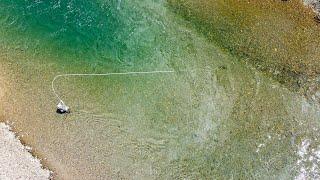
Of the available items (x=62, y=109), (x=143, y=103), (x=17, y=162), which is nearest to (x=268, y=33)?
(x=143, y=103)

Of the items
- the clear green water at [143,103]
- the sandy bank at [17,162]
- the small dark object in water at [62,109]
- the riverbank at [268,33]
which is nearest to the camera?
the sandy bank at [17,162]

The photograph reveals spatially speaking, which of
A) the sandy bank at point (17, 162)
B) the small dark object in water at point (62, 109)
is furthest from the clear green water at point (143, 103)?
the sandy bank at point (17, 162)

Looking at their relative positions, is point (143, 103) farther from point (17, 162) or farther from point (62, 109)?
point (17, 162)

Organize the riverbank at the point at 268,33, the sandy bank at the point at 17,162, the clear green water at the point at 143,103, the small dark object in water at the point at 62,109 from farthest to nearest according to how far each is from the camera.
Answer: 1. the riverbank at the point at 268,33
2. the small dark object in water at the point at 62,109
3. the clear green water at the point at 143,103
4. the sandy bank at the point at 17,162

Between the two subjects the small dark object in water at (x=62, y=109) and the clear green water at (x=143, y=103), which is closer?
the clear green water at (x=143, y=103)

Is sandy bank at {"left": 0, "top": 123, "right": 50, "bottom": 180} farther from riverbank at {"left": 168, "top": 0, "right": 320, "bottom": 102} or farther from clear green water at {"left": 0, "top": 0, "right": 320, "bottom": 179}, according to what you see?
riverbank at {"left": 168, "top": 0, "right": 320, "bottom": 102}

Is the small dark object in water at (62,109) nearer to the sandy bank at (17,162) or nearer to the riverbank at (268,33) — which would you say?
the sandy bank at (17,162)

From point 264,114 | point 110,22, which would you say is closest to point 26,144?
point 110,22
